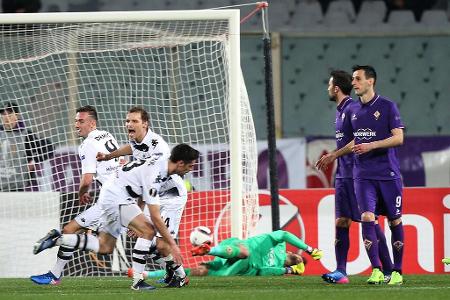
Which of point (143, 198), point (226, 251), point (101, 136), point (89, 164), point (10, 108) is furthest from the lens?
point (10, 108)

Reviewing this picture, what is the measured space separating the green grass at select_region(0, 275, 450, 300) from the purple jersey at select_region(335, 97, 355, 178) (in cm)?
96

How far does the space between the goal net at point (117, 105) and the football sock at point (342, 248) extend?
1.80 m

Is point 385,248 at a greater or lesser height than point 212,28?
lesser

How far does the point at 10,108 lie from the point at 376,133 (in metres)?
4.67

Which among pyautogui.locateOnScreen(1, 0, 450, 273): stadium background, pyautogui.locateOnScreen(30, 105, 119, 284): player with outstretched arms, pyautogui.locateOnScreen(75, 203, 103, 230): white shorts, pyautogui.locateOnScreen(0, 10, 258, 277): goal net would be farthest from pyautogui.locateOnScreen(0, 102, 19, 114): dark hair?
pyautogui.locateOnScreen(1, 0, 450, 273): stadium background

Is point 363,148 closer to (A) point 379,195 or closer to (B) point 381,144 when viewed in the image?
(B) point 381,144

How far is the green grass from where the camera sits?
8.61 m

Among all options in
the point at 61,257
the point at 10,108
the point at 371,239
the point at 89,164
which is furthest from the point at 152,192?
the point at 10,108

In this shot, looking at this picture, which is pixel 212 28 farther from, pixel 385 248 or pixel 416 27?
pixel 416 27

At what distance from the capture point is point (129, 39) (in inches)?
487

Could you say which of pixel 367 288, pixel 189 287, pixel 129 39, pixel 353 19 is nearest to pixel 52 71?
pixel 129 39

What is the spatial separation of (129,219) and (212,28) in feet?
10.8

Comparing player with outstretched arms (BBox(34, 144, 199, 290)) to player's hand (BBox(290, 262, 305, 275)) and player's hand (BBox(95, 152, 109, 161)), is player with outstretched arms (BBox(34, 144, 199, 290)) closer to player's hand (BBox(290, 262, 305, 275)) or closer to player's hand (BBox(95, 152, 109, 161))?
player's hand (BBox(95, 152, 109, 161))

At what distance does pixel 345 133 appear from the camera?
1006 centimetres
